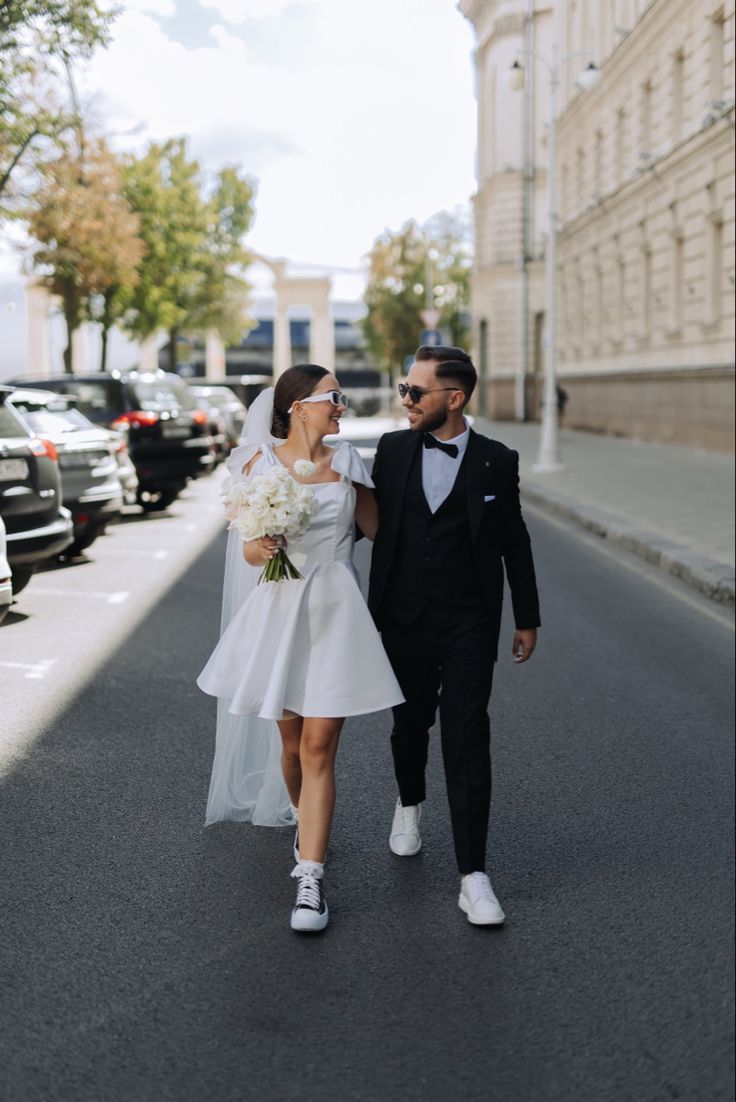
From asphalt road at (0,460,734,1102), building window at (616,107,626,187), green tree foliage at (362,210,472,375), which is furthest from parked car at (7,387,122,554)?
green tree foliage at (362,210,472,375)

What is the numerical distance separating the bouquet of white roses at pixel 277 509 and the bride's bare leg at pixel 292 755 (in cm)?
53

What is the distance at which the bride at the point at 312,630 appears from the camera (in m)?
4.29

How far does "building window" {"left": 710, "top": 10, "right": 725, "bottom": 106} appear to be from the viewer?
2675 cm

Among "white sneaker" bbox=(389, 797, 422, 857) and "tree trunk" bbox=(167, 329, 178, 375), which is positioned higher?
"tree trunk" bbox=(167, 329, 178, 375)

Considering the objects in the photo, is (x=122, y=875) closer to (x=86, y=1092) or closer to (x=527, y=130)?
(x=86, y=1092)

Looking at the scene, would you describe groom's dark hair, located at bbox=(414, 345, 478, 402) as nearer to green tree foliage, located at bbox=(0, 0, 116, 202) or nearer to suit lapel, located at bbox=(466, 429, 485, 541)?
suit lapel, located at bbox=(466, 429, 485, 541)

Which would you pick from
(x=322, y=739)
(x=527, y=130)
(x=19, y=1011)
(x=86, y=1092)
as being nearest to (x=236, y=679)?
(x=322, y=739)

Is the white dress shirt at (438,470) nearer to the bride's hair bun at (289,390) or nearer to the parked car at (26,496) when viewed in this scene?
the bride's hair bun at (289,390)

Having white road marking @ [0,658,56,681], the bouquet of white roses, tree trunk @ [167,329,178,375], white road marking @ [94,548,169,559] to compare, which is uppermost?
tree trunk @ [167,329,178,375]

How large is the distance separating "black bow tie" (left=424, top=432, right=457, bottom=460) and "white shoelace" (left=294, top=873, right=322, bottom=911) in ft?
4.29

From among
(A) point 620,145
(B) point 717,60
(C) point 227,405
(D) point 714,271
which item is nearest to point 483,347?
(A) point 620,145

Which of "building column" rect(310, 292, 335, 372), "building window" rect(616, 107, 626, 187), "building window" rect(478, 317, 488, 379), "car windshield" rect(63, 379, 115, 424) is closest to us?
"car windshield" rect(63, 379, 115, 424)

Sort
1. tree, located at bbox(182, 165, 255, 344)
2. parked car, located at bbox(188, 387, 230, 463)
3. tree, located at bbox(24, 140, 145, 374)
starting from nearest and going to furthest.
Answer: parked car, located at bbox(188, 387, 230, 463) < tree, located at bbox(24, 140, 145, 374) < tree, located at bbox(182, 165, 255, 344)

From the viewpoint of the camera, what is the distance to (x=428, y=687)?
464 centimetres
